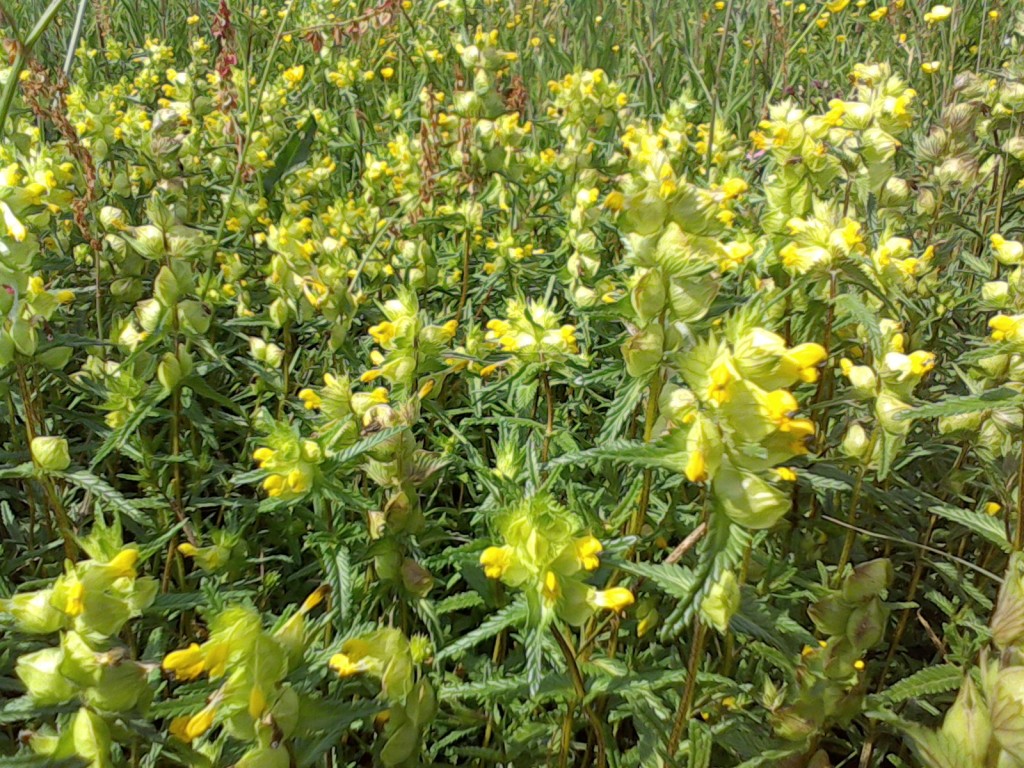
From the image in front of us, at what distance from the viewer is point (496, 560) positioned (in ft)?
2.64

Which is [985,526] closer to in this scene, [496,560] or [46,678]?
[496,560]

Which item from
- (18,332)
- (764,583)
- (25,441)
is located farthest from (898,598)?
(25,441)

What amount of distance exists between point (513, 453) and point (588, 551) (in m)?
0.37

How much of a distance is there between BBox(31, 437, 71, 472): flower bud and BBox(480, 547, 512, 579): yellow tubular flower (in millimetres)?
696

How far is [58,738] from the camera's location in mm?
744

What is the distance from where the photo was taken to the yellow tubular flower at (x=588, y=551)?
0.78 m

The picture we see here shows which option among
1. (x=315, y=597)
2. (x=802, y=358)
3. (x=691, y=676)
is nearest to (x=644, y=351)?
(x=802, y=358)

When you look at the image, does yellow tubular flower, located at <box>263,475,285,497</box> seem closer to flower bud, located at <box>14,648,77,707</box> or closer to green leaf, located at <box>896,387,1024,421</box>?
flower bud, located at <box>14,648,77,707</box>

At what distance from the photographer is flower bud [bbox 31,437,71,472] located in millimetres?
1135

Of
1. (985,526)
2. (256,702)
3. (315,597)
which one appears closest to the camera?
(256,702)

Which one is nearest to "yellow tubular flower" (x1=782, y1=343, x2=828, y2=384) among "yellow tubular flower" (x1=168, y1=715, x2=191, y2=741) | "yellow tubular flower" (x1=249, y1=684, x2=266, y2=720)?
"yellow tubular flower" (x1=249, y1=684, x2=266, y2=720)

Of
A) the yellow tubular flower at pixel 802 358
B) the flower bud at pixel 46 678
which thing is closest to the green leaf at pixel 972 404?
the yellow tubular flower at pixel 802 358

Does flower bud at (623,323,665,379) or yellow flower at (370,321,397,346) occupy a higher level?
flower bud at (623,323,665,379)

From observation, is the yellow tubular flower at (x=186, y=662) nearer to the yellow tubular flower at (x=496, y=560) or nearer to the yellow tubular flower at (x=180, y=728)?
the yellow tubular flower at (x=180, y=728)
